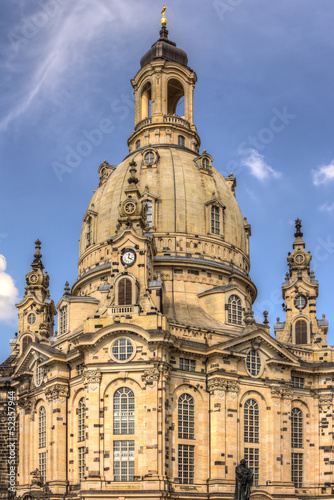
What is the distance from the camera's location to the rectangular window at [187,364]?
65.6m

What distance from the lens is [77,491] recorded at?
65.0 meters

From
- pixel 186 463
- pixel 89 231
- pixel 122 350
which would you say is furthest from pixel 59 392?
pixel 89 231

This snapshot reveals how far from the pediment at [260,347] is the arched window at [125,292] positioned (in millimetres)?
8648

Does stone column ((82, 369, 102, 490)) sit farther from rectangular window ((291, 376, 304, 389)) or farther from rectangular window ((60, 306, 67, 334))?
Result: rectangular window ((291, 376, 304, 389))

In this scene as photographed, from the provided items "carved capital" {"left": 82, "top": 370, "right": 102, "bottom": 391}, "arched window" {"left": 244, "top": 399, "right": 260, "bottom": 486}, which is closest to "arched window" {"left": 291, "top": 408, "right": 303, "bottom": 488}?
"arched window" {"left": 244, "top": 399, "right": 260, "bottom": 486}

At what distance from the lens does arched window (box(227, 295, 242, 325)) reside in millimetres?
72188

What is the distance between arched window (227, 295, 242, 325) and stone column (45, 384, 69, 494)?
56.2 ft

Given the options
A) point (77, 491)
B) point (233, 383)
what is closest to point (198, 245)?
point (233, 383)

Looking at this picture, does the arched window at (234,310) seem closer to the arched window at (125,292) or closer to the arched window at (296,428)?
the arched window at (296,428)

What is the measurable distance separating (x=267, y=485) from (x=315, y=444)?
9.41m

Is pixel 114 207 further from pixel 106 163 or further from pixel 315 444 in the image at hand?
pixel 315 444

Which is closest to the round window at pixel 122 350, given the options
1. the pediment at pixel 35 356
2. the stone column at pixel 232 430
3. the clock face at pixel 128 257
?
the clock face at pixel 128 257

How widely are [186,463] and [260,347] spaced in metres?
12.8

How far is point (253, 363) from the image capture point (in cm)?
6869
